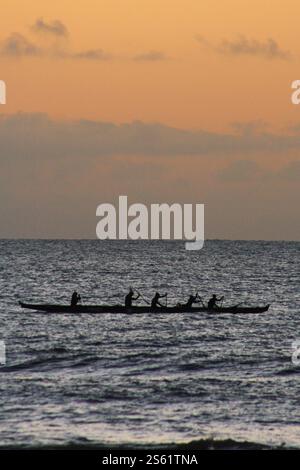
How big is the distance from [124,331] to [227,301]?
111 feet

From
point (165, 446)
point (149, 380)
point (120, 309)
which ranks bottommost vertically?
point (165, 446)

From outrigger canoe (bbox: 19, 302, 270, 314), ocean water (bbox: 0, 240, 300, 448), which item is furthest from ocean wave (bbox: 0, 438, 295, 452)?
outrigger canoe (bbox: 19, 302, 270, 314)

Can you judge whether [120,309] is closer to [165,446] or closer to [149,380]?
[149,380]

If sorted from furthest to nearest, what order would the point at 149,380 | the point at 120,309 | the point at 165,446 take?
1. the point at 120,309
2. the point at 149,380
3. the point at 165,446

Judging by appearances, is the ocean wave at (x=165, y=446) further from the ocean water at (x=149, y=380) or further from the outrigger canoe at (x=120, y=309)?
the outrigger canoe at (x=120, y=309)

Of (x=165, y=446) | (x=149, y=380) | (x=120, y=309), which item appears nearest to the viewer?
(x=165, y=446)

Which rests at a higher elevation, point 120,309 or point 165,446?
point 120,309

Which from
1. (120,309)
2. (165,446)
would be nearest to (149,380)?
(165,446)

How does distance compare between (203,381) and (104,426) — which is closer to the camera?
(104,426)

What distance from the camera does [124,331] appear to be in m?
65.8

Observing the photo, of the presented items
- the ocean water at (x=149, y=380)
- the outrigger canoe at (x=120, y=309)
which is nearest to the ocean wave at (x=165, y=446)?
the ocean water at (x=149, y=380)
